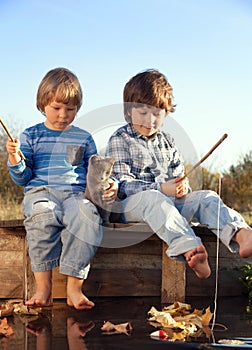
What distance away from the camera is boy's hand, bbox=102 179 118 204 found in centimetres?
292

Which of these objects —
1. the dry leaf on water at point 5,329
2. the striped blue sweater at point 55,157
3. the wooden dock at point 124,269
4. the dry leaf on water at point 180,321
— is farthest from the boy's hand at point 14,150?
the dry leaf on water at point 180,321

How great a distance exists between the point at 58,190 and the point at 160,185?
1.67ft

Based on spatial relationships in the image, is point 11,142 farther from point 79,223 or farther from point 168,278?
point 168,278

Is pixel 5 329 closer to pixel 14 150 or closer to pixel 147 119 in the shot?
pixel 14 150

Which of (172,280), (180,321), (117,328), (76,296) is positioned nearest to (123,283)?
(172,280)

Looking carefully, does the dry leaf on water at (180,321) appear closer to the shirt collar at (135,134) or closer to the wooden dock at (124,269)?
the wooden dock at (124,269)

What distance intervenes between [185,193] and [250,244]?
54 centimetres

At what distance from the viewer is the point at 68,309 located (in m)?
2.72

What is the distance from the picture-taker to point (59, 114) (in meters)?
3.10

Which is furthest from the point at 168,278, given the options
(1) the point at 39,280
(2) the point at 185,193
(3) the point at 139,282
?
(1) the point at 39,280

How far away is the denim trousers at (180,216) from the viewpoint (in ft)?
8.70

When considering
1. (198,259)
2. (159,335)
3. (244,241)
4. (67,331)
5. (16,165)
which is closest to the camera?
(159,335)

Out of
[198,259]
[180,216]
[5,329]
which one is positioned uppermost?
A: [180,216]

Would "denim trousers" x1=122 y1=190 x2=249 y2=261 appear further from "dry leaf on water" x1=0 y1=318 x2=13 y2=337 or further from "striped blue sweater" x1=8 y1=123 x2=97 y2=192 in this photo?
"dry leaf on water" x1=0 y1=318 x2=13 y2=337
